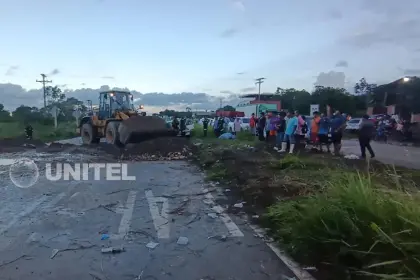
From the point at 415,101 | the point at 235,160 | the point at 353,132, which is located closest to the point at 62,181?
the point at 235,160

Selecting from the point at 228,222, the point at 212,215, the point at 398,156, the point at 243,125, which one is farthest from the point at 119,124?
the point at 243,125

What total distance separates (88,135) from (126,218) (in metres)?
18.1

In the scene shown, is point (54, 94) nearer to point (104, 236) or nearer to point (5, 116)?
point (5, 116)

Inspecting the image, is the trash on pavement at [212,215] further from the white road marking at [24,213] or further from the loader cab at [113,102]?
the loader cab at [113,102]

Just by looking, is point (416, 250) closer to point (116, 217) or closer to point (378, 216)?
point (378, 216)

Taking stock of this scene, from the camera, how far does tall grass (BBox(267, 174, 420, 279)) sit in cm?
337

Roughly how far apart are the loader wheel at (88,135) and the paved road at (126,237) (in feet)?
45.1

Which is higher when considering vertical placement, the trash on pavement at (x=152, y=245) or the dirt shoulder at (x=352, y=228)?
the dirt shoulder at (x=352, y=228)

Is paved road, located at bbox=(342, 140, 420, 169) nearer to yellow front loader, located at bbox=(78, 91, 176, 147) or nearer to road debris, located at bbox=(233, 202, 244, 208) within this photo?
road debris, located at bbox=(233, 202, 244, 208)

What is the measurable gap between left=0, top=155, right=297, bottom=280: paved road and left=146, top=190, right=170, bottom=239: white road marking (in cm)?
1

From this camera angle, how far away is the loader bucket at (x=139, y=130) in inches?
738

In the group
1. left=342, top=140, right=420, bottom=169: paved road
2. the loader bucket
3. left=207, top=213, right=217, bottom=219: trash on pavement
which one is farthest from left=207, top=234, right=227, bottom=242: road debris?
the loader bucket

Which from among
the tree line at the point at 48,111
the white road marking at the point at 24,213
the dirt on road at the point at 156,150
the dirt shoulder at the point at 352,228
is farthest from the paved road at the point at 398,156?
the tree line at the point at 48,111

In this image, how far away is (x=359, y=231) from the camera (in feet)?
13.0
